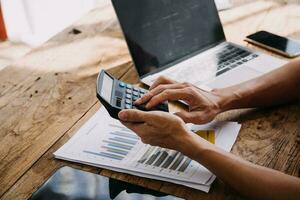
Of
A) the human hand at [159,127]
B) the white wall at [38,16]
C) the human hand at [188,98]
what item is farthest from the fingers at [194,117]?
the white wall at [38,16]

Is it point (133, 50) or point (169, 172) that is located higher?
point (133, 50)

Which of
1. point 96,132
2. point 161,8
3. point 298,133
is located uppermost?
point 161,8

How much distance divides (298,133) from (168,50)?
1.36ft

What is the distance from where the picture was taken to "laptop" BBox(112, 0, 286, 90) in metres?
1.04

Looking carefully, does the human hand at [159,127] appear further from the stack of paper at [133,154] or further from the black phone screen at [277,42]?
the black phone screen at [277,42]

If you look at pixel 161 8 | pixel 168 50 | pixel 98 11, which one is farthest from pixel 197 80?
pixel 98 11

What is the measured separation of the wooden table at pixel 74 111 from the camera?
76 cm

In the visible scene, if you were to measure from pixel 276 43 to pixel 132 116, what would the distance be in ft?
2.27

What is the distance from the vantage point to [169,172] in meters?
0.74

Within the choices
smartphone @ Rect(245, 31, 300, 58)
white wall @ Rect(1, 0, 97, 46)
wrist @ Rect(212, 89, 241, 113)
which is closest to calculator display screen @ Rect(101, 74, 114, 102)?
wrist @ Rect(212, 89, 241, 113)

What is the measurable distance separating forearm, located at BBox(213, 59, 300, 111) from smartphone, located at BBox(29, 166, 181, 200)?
33 cm

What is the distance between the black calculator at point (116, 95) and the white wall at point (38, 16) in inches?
74.0

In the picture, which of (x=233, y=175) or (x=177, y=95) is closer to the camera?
(x=233, y=175)

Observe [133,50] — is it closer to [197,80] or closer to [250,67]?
[197,80]
